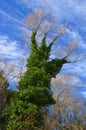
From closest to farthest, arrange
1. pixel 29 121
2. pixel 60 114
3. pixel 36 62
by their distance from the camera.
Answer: pixel 29 121, pixel 36 62, pixel 60 114

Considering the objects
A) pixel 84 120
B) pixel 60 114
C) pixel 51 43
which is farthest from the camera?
pixel 60 114

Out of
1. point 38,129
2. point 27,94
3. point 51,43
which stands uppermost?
point 51,43

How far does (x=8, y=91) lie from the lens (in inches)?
1485

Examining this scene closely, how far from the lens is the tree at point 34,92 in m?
31.8

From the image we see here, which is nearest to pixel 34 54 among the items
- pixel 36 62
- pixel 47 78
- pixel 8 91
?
pixel 36 62

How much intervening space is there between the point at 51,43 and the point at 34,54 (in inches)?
111

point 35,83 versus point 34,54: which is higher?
point 34,54

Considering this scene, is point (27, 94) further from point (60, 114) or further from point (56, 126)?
point (60, 114)

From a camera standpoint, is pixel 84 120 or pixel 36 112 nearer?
pixel 36 112

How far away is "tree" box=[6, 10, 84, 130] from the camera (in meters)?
31.8

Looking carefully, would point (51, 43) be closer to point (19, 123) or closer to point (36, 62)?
point (36, 62)

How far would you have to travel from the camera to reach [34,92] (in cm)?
3228

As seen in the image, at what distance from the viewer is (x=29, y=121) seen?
103 ft

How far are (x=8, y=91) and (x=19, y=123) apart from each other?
6786mm
